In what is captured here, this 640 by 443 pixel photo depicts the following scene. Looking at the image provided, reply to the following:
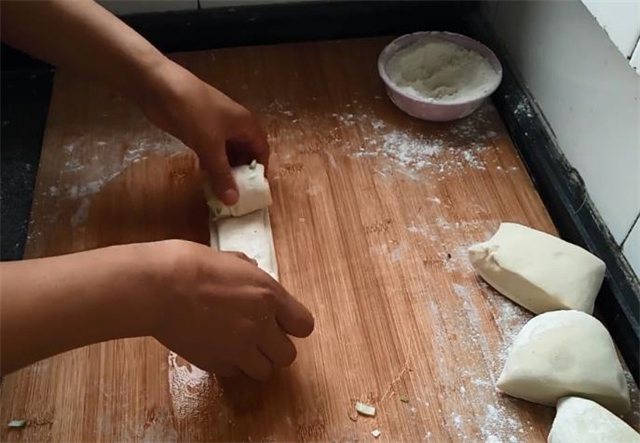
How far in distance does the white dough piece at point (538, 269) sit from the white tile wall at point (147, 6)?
0.70 m

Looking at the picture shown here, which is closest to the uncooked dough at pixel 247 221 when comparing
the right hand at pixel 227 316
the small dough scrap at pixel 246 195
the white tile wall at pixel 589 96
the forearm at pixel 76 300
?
the small dough scrap at pixel 246 195

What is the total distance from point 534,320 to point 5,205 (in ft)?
2.82

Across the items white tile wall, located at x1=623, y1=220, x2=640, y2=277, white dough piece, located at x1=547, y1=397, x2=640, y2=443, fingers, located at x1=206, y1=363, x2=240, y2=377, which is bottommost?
fingers, located at x1=206, y1=363, x2=240, y2=377

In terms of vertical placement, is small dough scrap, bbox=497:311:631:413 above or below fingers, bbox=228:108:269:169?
below

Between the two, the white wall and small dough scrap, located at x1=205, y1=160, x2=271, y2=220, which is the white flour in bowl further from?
small dough scrap, located at x1=205, y1=160, x2=271, y2=220

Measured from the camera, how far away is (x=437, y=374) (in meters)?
0.89

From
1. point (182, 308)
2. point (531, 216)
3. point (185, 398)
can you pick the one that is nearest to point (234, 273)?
point (182, 308)

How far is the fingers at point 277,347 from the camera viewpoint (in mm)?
839

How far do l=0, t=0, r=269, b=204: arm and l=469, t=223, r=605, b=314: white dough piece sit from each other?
0.38m

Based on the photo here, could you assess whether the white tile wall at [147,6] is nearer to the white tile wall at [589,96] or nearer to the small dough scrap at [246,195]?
the small dough scrap at [246,195]

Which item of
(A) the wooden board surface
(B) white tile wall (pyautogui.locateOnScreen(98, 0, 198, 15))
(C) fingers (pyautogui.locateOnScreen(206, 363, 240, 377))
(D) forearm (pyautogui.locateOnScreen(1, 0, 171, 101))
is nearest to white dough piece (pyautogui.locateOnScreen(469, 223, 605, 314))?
(A) the wooden board surface

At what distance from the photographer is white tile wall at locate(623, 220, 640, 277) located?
0.94 metres

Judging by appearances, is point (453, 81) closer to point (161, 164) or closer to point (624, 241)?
point (624, 241)

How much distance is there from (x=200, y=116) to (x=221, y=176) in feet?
0.30
